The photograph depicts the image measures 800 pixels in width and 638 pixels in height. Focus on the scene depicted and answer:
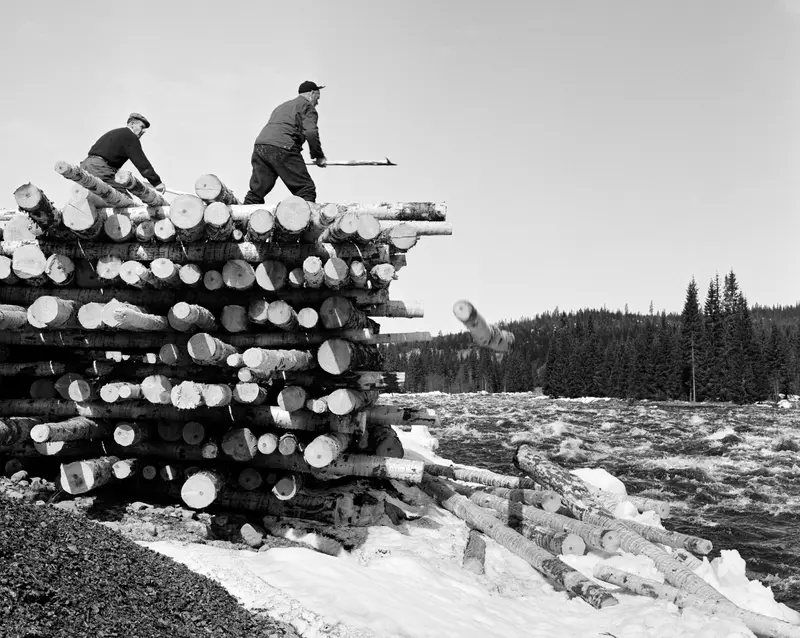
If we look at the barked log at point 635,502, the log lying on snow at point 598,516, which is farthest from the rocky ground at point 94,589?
the barked log at point 635,502

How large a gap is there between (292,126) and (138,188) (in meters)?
2.18

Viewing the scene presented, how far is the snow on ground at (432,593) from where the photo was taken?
A: 491cm

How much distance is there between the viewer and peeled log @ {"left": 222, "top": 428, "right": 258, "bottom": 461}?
723cm

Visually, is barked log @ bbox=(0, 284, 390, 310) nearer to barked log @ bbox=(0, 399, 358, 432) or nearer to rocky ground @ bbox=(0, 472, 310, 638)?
barked log @ bbox=(0, 399, 358, 432)

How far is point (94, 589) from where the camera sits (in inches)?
161

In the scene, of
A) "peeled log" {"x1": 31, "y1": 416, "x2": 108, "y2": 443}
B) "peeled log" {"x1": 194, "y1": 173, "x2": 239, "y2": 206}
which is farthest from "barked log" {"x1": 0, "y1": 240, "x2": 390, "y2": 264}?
"peeled log" {"x1": 31, "y1": 416, "x2": 108, "y2": 443}

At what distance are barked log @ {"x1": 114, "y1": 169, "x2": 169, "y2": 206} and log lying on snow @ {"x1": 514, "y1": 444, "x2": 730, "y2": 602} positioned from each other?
762 cm

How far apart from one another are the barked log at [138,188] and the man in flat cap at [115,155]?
88cm

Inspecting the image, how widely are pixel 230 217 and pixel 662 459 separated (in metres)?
18.1

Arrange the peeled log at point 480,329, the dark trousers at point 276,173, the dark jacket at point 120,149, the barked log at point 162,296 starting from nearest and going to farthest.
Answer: the peeled log at point 480,329
the barked log at point 162,296
the dark trousers at point 276,173
the dark jacket at point 120,149

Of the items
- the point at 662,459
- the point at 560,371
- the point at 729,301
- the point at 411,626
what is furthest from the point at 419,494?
the point at 729,301

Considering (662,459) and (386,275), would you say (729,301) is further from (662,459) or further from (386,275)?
(386,275)

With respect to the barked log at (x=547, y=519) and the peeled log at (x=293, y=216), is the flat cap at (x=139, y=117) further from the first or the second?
the barked log at (x=547, y=519)

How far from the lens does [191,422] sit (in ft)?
24.5
